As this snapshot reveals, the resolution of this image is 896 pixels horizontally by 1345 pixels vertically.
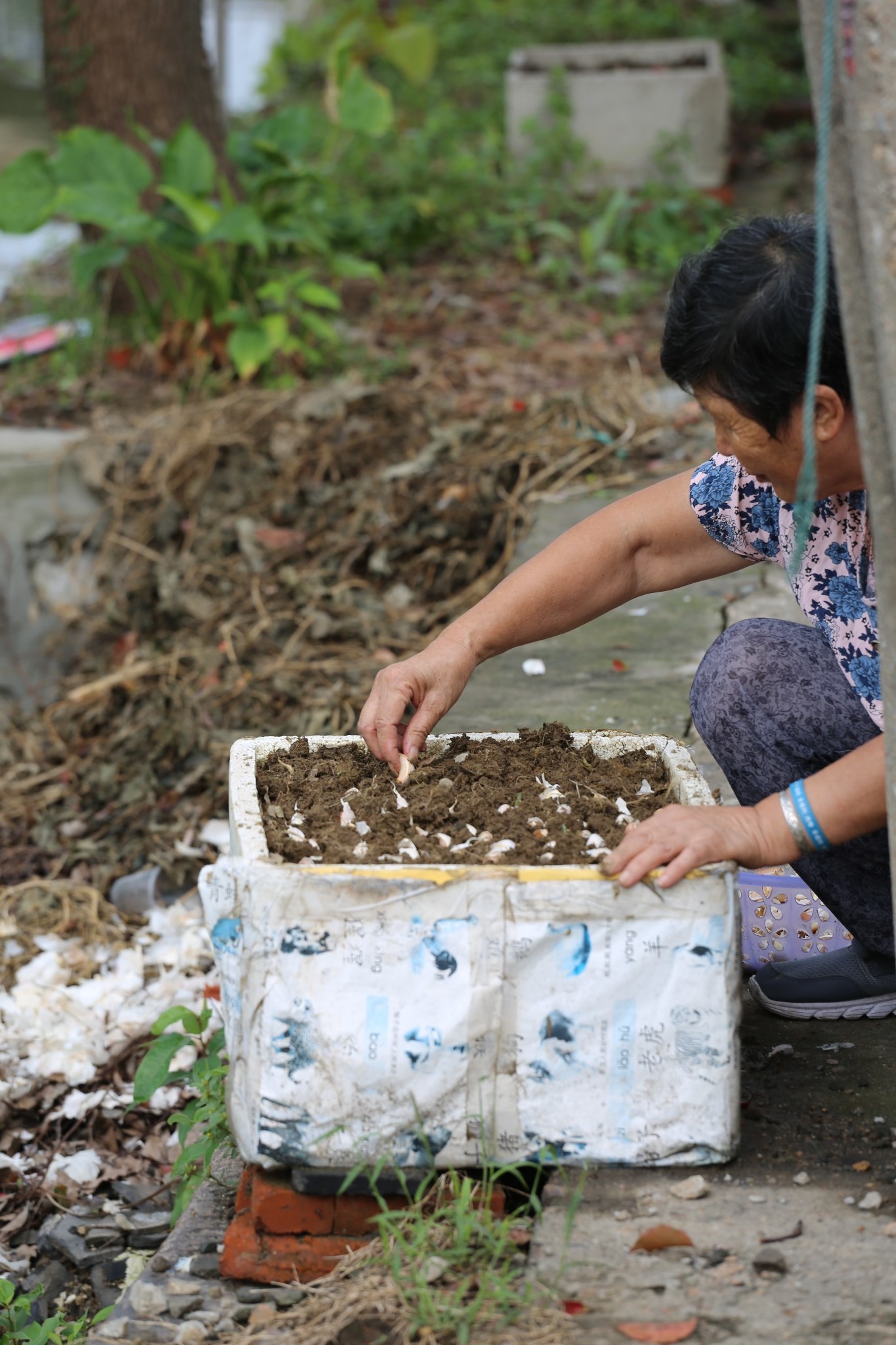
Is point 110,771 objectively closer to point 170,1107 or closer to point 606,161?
point 170,1107

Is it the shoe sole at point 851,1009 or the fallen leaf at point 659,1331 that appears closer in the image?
the fallen leaf at point 659,1331

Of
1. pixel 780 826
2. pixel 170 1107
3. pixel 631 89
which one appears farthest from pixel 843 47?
pixel 631 89

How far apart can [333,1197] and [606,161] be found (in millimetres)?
7204

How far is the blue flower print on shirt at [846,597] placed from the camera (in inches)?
78.9

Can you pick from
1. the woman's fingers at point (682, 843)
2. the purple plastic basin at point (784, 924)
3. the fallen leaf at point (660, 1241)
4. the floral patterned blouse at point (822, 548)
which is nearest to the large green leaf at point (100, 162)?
the floral patterned blouse at point (822, 548)

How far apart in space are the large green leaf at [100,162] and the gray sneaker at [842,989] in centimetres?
417

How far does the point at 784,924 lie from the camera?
2.45 m

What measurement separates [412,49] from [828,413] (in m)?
8.74

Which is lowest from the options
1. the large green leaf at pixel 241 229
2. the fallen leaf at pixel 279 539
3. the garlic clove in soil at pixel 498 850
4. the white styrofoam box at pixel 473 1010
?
A: the fallen leaf at pixel 279 539

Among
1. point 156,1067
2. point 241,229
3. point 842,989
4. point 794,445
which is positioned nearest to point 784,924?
point 842,989

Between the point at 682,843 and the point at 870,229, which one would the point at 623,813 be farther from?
the point at 870,229

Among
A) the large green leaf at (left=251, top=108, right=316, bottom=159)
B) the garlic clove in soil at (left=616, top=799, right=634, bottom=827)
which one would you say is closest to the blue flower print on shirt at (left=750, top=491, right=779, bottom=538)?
the garlic clove in soil at (left=616, top=799, right=634, bottom=827)

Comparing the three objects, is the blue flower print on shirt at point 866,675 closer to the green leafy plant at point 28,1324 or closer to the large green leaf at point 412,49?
the green leafy plant at point 28,1324

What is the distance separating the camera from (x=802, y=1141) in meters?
1.89
